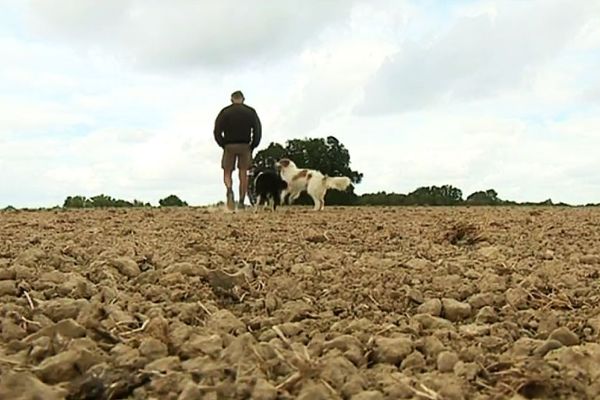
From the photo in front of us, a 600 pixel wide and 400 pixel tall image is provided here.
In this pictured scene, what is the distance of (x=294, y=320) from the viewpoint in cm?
397

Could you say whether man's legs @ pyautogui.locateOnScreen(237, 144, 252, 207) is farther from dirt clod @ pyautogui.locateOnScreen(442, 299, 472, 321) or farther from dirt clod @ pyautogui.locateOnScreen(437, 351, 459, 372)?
dirt clod @ pyautogui.locateOnScreen(437, 351, 459, 372)

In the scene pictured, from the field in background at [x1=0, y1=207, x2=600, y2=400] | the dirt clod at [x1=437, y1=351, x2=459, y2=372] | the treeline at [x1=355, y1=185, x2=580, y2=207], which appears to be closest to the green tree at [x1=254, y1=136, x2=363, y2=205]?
the treeline at [x1=355, y1=185, x2=580, y2=207]

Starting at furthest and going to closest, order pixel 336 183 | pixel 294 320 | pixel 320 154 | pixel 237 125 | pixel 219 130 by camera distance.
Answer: pixel 320 154 → pixel 336 183 → pixel 219 130 → pixel 237 125 → pixel 294 320

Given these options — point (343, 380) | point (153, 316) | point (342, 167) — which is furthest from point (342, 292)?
point (342, 167)

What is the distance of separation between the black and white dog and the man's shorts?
0.88m

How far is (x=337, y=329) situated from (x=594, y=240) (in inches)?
154

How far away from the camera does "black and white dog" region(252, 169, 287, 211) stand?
14211 mm

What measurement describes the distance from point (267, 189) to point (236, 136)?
1.57 metres

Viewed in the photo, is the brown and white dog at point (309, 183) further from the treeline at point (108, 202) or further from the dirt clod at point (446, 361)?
the dirt clod at point (446, 361)

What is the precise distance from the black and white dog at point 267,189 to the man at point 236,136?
0.82 metres

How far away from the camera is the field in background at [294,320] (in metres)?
3.10

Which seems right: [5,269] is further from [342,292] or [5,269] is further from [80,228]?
[80,228]

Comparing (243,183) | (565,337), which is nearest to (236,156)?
(243,183)

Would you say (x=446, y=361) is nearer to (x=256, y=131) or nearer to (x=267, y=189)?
(x=256, y=131)
